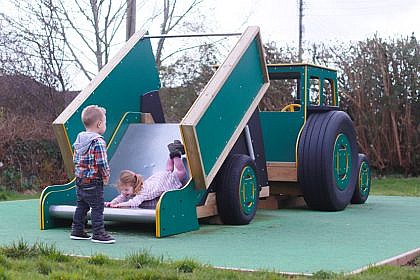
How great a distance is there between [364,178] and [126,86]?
3.95 meters

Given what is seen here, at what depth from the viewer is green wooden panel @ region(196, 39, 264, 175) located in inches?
309

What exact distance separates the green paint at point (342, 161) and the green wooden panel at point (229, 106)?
1.63 m

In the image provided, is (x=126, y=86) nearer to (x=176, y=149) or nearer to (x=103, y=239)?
(x=176, y=149)

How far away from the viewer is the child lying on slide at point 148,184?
26.0ft

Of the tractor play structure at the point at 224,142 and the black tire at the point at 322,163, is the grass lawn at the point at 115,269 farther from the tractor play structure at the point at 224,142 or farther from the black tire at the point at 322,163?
the black tire at the point at 322,163

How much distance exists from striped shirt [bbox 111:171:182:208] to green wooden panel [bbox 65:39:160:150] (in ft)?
3.12

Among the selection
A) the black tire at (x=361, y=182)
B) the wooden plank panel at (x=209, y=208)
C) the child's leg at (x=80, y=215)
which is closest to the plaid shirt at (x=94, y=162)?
the child's leg at (x=80, y=215)

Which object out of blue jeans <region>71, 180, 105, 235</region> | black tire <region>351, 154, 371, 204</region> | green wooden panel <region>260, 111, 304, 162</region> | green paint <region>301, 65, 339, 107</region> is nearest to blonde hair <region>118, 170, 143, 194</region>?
blue jeans <region>71, 180, 105, 235</region>

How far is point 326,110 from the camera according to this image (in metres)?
10.7

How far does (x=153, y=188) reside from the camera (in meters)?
7.95

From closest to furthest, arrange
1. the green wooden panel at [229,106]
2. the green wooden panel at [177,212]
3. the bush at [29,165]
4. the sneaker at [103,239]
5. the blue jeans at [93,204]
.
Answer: the sneaker at [103,239] → the blue jeans at [93,204] → the green wooden panel at [177,212] → the green wooden panel at [229,106] → the bush at [29,165]

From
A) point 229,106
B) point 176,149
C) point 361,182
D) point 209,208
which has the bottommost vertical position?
point 209,208

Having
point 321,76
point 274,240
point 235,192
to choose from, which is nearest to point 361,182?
point 321,76

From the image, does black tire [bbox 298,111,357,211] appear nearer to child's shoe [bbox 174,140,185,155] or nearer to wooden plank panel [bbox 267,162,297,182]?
wooden plank panel [bbox 267,162,297,182]
